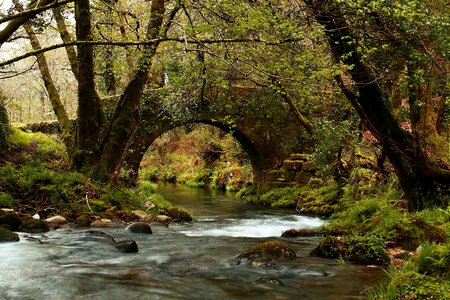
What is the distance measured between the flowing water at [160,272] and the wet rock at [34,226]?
1.04ft

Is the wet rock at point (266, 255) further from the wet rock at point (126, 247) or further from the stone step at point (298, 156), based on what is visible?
the stone step at point (298, 156)

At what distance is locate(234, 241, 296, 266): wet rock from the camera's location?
5.79 metres

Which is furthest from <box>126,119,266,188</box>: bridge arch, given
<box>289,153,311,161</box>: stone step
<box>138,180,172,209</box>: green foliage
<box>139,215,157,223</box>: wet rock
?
<box>139,215,157,223</box>: wet rock

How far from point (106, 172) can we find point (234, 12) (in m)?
5.86

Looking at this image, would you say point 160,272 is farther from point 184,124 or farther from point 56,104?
point 184,124

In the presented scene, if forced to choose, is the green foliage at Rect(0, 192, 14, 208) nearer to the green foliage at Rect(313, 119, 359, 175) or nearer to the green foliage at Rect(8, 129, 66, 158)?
the green foliage at Rect(8, 129, 66, 158)

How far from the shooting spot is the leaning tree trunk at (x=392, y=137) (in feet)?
25.8

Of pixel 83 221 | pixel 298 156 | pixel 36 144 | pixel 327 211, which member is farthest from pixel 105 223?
pixel 298 156

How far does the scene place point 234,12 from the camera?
6633 millimetres

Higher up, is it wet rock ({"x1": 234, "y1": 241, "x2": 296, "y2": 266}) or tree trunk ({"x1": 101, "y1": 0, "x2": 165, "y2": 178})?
tree trunk ({"x1": 101, "y1": 0, "x2": 165, "y2": 178})

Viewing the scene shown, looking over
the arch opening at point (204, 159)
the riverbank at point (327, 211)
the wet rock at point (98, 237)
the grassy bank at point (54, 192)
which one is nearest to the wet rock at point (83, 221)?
the riverbank at point (327, 211)

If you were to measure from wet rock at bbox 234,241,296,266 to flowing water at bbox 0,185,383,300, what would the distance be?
13cm

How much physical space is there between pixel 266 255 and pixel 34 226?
14.2 ft

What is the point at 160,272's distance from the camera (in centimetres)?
541
